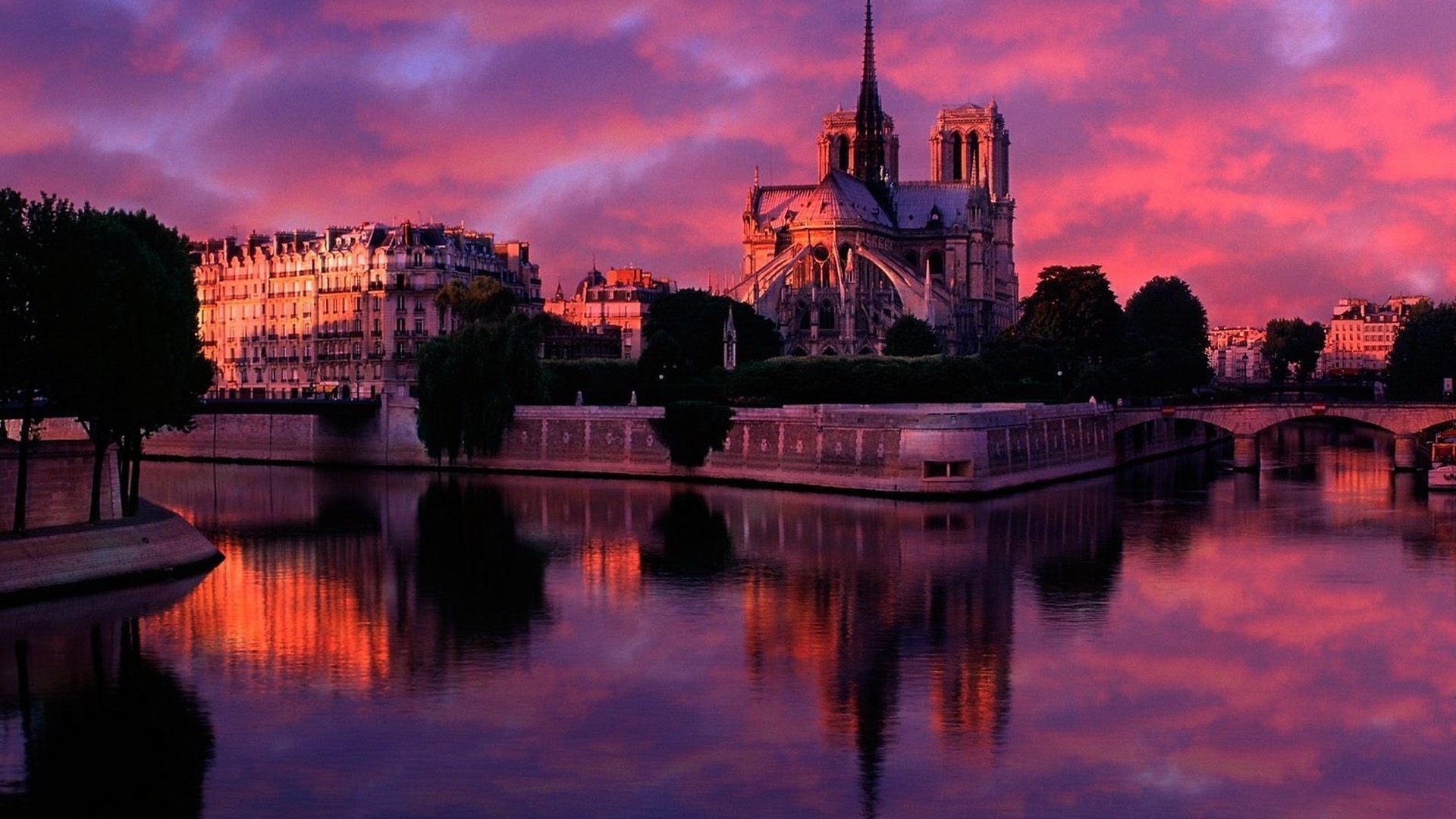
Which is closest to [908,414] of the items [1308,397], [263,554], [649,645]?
[263,554]

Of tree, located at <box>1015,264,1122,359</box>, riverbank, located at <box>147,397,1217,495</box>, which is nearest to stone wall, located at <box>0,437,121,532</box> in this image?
riverbank, located at <box>147,397,1217,495</box>

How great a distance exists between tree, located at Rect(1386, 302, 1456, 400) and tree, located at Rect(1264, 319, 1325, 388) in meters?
44.4

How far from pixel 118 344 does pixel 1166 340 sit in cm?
8213

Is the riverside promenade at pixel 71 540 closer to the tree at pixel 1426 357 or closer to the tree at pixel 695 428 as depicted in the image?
the tree at pixel 695 428

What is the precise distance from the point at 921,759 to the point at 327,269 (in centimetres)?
7946

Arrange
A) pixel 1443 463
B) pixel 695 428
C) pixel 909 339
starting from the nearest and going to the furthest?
1. pixel 695 428
2. pixel 1443 463
3. pixel 909 339

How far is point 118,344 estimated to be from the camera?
3866cm

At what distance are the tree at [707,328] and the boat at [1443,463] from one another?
35.8 metres

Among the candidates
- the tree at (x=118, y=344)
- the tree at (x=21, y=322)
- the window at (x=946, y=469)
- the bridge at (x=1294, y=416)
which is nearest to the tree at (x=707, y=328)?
the bridge at (x=1294, y=416)

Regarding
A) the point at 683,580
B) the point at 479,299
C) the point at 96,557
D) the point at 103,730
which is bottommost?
the point at 103,730

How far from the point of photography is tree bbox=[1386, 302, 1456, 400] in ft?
338

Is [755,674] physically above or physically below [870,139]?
below

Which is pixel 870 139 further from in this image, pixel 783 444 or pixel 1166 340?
pixel 783 444

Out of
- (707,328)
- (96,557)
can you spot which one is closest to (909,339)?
(707,328)
